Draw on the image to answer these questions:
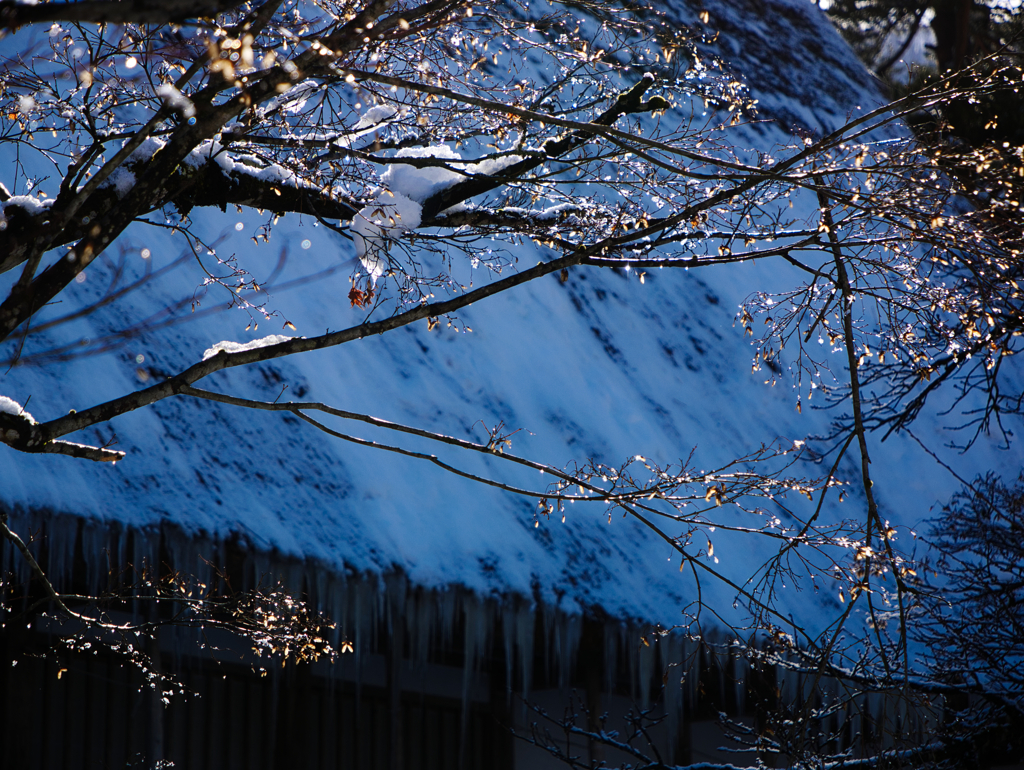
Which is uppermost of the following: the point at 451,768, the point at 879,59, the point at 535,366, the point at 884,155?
the point at 879,59

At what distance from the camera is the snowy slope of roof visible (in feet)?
15.1

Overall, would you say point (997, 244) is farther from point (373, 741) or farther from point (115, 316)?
point (373, 741)

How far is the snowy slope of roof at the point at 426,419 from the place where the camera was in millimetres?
4594

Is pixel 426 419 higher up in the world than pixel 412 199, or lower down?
lower down

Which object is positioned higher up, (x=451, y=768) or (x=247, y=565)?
(x=247, y=565)

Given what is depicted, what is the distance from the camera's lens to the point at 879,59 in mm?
23016

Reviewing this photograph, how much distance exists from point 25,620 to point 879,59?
2384 cm

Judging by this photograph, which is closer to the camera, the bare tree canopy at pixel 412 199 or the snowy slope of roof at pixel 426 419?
the bare tree canopy at pixel 412 199

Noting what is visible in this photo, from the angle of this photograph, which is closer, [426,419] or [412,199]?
[412,199]

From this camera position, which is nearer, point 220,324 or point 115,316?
point 115,316

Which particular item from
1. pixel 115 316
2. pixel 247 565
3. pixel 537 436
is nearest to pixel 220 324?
pixel 115 316

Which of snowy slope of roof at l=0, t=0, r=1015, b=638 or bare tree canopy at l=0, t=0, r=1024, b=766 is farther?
snowy slope of roof at l=0, t=0, r=1015, b=638

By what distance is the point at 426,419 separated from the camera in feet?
19.8

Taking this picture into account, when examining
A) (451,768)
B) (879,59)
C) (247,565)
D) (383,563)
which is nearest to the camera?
(247,565)
